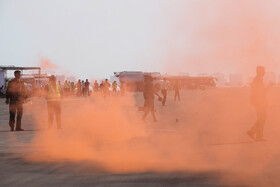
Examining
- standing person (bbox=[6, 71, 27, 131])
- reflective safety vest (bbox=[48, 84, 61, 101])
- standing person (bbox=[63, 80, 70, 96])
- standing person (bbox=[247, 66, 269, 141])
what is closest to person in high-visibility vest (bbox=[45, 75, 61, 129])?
reflective safety vest (bbox=[48, 84, 61, 101])

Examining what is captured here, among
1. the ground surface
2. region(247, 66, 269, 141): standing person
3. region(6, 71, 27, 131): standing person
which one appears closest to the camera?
the ground surface

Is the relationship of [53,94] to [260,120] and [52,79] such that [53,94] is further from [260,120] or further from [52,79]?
[260,120]

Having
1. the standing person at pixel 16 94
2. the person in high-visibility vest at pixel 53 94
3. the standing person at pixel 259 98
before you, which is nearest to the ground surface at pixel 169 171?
the standing person at pixel 259 98

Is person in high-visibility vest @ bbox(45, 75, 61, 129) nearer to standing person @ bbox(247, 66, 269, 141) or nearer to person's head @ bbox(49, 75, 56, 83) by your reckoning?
person's head @ bbox(49, 75, 56, 83)

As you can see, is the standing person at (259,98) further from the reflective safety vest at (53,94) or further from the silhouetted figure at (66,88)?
the silhouetted figure at (66,88)

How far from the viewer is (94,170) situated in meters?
6.81

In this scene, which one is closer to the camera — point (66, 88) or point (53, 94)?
point (53, 94)

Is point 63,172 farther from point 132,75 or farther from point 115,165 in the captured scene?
point 132,75

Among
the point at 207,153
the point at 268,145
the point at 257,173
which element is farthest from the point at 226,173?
the point at 268,145

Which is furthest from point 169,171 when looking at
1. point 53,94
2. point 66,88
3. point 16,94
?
point 66,88

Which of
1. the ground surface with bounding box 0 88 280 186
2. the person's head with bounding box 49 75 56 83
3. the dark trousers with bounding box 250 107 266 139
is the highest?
the person's head with bounding box 49 75 56 83

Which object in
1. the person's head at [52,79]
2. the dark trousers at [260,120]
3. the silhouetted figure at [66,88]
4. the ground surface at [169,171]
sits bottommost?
the ground surface at [169,171]

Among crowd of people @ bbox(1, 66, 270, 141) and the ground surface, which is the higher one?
crowd of people @ bbox(1, 66, 270, 141)

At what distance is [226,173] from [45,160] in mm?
3446
